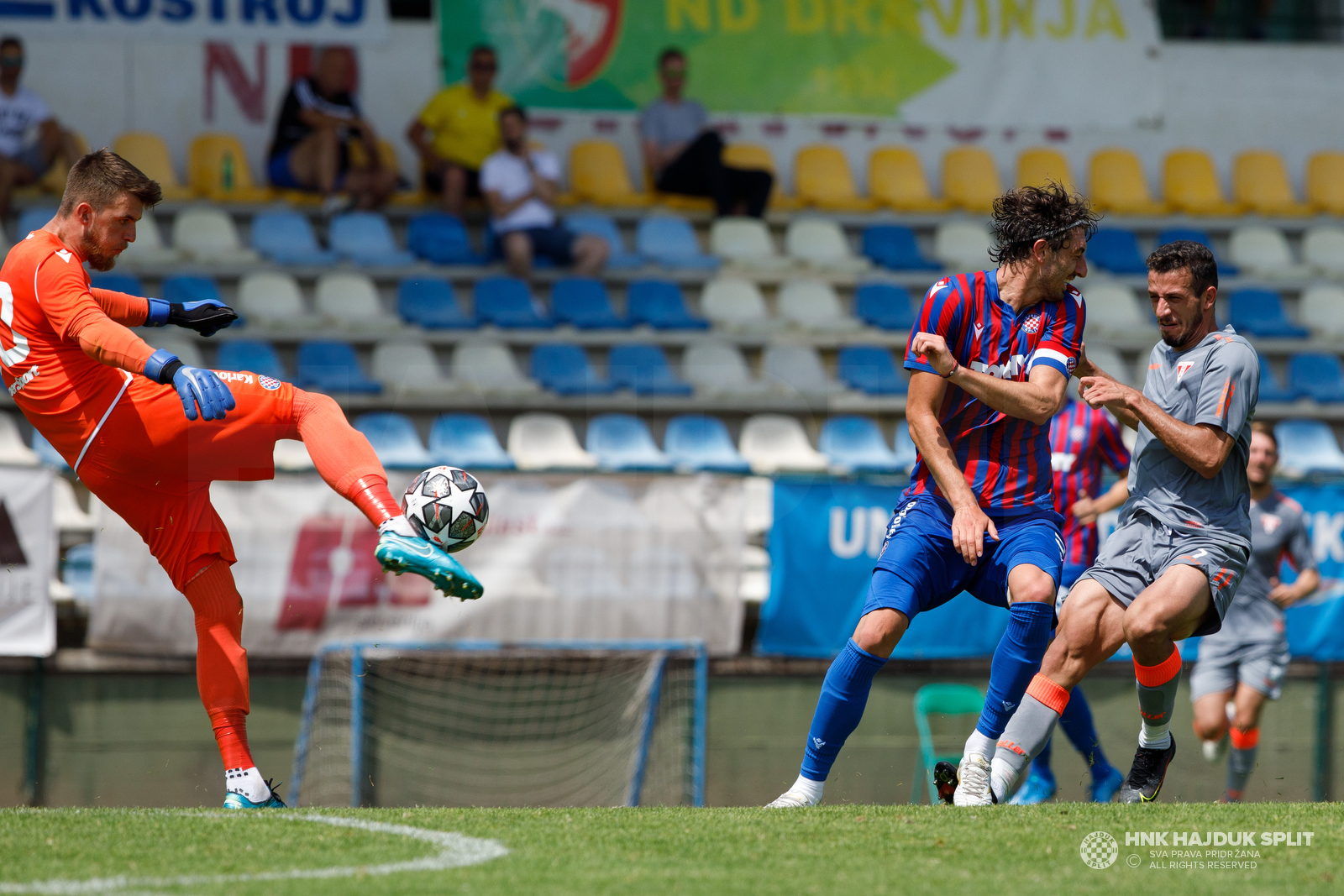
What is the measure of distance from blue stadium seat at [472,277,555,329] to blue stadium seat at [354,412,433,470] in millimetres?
1497

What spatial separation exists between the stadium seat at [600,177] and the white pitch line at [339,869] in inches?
368

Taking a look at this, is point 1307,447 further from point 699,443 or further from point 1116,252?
point 699,443

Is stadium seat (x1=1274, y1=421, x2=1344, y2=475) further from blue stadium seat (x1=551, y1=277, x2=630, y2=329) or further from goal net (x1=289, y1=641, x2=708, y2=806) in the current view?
blue stadium seat (x1=551, y1=277, x2=630, y2=329)

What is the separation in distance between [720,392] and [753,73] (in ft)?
16.1

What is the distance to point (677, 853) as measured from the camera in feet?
12.4

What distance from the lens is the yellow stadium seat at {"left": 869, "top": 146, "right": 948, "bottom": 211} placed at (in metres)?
13.5

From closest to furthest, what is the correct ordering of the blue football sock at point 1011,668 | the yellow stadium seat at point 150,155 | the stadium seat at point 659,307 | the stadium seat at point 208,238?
the blue football sock at point 1011,668, the stadium seat at point 208,238, the stadium seat at point 659,307, the yellow stadium seat at point 150,155

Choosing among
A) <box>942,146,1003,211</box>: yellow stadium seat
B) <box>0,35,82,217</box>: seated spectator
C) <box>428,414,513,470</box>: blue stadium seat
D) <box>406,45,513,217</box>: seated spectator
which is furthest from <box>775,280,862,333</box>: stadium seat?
<box>0,35,82,217</box>: seated spectator

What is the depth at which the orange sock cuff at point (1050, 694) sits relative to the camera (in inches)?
181

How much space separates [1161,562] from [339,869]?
281cm

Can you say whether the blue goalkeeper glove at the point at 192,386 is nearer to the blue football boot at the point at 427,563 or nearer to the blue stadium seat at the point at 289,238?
the blue football boot at the point at 427,563

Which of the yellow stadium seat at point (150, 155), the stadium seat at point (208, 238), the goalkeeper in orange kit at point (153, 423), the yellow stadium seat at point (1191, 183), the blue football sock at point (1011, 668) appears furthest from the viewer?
the yellow stadium seat at point (1191, 183)

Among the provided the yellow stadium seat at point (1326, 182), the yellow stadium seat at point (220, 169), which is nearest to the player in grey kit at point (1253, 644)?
the yellow stadium seat at point (1326, 182)

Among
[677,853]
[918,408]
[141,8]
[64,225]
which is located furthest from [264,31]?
[677,853]
